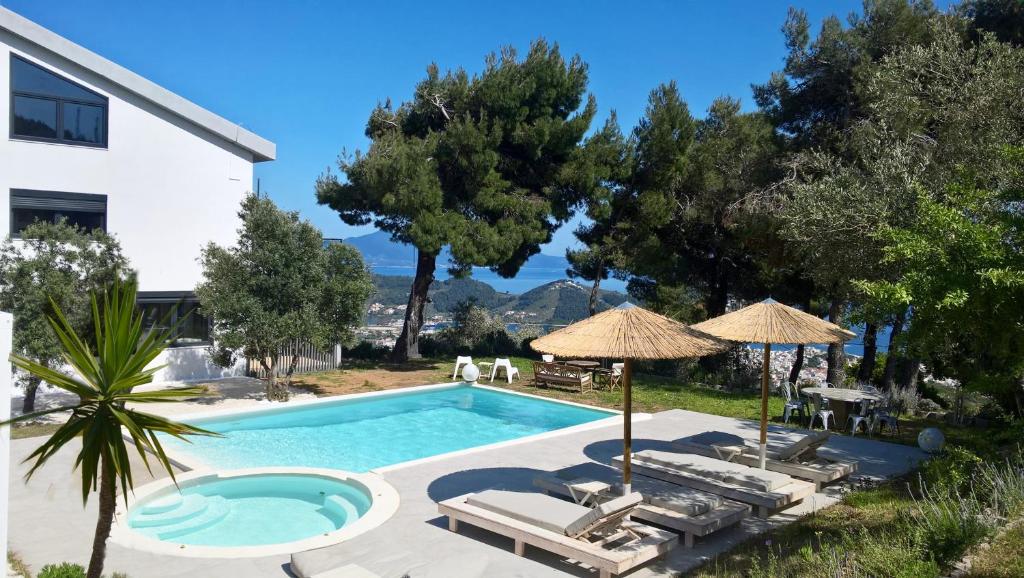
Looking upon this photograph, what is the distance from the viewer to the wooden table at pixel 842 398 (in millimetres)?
14531

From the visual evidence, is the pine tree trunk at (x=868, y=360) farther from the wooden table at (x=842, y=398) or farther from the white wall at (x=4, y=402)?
the white wall at (x=4, y=402)

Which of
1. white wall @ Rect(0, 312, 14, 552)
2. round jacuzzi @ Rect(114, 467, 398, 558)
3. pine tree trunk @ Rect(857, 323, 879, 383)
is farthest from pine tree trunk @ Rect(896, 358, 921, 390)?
white wall @ Rect(0, 312, 14, 552)

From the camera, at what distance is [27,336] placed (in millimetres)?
12906

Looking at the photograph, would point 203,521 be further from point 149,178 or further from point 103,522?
point 149,178

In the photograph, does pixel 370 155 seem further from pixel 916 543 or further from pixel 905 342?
pixel 916 543

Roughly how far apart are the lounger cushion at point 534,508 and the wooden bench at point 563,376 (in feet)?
37.3

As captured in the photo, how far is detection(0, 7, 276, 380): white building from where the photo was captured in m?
16.8

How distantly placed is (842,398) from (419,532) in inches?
390

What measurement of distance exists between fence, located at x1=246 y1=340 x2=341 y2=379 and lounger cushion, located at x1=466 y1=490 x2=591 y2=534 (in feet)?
43.8

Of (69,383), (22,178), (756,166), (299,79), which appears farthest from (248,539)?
(299,79)

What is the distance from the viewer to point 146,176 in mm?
18578

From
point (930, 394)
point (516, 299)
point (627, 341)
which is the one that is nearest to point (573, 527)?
point (627, 341)

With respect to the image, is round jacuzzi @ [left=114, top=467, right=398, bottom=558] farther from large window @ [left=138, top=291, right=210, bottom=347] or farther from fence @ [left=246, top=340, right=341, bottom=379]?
fence @ [left=246, top=340, right=341, bottom=379]

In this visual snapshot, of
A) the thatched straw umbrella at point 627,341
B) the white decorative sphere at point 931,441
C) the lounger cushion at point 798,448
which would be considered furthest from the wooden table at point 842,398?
the thatched straw umbrella at point 627,341
